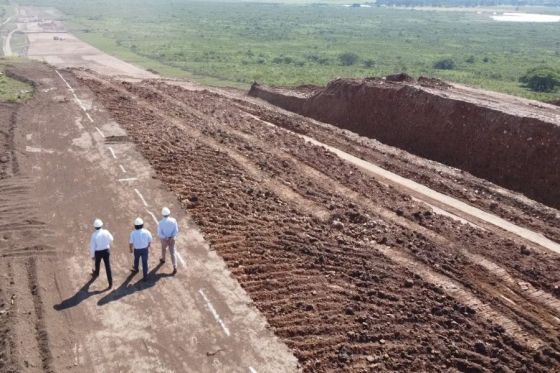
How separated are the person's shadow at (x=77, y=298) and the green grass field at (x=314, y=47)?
127 feet

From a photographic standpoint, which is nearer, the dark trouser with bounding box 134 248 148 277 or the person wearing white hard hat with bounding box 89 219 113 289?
the person wearing white hard hat with bounding box 89 219 113 289

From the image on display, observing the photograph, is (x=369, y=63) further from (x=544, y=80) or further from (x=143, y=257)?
(x=143, y=257)

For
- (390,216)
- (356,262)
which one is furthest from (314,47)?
(356,262)

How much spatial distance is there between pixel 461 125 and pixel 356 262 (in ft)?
45.3

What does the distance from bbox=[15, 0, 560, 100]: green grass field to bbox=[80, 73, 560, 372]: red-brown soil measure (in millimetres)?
29556

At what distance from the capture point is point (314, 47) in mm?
85438

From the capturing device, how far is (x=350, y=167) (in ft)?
72.0

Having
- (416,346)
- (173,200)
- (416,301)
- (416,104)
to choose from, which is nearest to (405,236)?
(416,301)

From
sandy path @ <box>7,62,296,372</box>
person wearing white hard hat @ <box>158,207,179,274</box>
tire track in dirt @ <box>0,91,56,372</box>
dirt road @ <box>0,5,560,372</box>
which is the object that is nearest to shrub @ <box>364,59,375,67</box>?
dirt road @ <box>0,5,560,372</box>

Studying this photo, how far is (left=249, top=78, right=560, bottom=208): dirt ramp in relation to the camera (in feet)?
70.1

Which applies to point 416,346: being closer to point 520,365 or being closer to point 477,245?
point 520,365

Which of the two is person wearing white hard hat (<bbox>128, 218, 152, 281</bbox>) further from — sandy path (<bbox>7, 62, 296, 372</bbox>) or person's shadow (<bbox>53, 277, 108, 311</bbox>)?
person's shadow (<bbox>53, 277, 108, 311</bbox>)

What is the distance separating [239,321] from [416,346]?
3927 millimetres

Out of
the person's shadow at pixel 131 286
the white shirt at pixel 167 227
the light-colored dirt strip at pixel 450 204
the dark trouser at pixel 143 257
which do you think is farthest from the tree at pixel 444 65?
the dark trouser at pixel 143 257
